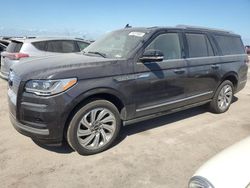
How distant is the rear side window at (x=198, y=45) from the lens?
Result: 16.6 ft

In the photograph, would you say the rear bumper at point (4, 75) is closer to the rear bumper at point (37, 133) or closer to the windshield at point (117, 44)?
the windshield at point (117, 44)

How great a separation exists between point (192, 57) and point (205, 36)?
77 cm

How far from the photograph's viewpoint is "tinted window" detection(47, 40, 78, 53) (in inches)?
316

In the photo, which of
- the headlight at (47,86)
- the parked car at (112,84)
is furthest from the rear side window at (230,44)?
the headlight at (47,86)

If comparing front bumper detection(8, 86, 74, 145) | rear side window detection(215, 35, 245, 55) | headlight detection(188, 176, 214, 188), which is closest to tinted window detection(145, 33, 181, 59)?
rear side window detection(215, 35, 245, 55)

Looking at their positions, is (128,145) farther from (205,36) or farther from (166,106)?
(205,36)

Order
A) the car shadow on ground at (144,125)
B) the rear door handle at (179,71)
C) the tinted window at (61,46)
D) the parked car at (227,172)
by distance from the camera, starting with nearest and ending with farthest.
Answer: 1. the parked car at (227,172)
2. the car shadow on ground at (144,125)
3. the rear door handle at (179,71)
4. the tinted window at (61,46)

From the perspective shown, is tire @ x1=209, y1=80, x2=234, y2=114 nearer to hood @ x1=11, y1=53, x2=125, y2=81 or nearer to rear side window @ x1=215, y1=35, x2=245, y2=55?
rear side window @ x1=215, y1=35, x2=245, y2=55

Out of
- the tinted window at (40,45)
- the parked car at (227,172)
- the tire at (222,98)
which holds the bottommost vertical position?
the tire at (222,98)

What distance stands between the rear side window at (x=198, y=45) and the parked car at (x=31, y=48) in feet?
14.0

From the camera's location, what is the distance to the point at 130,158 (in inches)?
151

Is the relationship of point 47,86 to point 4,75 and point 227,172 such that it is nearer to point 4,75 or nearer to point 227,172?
point 227,172

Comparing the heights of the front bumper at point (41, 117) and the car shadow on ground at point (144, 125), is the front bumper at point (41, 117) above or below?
above

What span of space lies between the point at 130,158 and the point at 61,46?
5533mm
